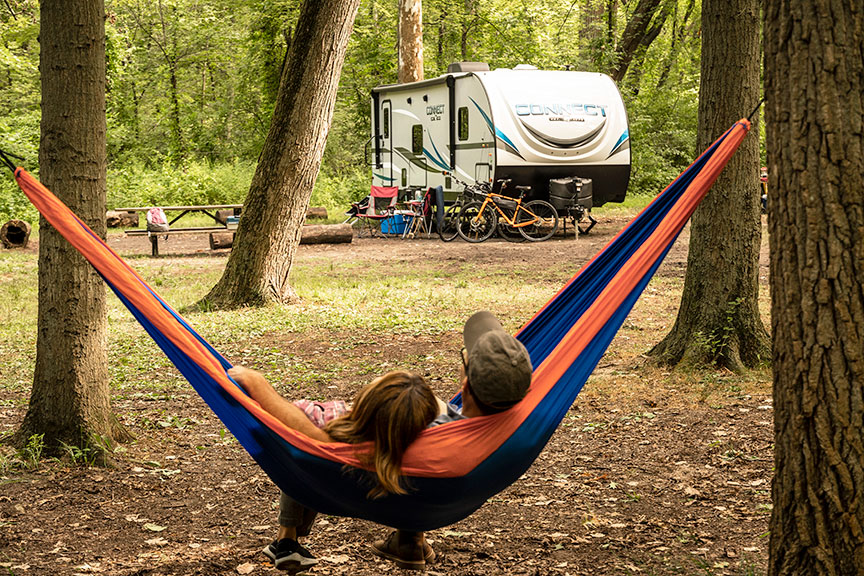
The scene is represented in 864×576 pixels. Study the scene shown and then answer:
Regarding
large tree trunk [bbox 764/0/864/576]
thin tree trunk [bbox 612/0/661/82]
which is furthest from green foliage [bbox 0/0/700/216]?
large tree trunk [bbox 764/0/864/576]

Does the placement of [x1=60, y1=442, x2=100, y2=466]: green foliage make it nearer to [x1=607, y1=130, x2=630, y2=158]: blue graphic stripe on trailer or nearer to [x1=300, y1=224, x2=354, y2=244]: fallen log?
[x1=300, y1=224, x2=354, y2=244]: fallen log

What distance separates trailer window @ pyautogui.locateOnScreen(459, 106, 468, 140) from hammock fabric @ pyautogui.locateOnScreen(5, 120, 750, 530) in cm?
1140

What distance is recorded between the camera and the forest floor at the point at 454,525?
2879 mm

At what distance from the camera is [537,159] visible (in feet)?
44.1

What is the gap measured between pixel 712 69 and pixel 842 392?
131 inches

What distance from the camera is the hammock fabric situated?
7.38 ft

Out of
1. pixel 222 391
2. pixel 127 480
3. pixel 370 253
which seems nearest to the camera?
pixel 222 391

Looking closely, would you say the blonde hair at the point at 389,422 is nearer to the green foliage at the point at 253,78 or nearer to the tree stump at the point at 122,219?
the tree stump at the point at 122,219

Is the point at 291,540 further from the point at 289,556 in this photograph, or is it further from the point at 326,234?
the point at 326,234

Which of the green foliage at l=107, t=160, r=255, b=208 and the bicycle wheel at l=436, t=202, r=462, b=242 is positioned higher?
the green foliage at l=107, t=160, r=255, b=208

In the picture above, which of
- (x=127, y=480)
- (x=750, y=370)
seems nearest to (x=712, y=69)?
(x=750, y=370)

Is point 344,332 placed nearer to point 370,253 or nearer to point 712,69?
point 712,69

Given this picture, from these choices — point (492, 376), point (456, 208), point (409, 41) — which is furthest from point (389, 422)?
point (409, 41)

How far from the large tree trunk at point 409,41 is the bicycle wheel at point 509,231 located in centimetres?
439
